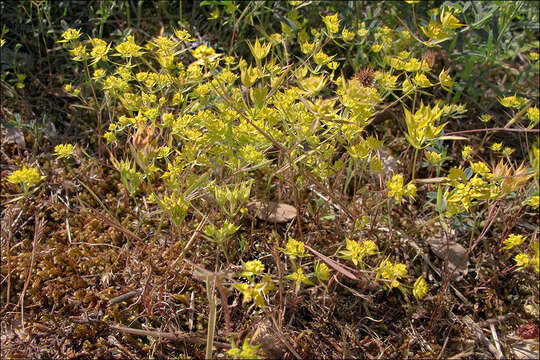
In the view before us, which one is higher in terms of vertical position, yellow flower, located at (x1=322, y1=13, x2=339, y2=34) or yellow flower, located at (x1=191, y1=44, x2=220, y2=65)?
yellow flower, located at (x1=191, y1=44, x2=220, y2=65)

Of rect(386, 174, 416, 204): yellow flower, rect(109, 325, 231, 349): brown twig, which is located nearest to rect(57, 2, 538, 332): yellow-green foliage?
rect(386, 174, 416, 204): yellow flower

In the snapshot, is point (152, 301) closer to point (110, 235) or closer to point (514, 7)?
→ point (110, 235)

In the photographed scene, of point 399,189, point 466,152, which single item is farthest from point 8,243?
point 466,152

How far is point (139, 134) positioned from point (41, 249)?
80cm

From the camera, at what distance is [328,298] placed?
68.4 inches

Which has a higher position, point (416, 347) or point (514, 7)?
point (514, 7)

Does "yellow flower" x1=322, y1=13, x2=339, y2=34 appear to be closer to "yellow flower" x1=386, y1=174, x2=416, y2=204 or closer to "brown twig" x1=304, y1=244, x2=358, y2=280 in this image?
"yellow flower" x1=386, y1=174, x2=416, y2=204

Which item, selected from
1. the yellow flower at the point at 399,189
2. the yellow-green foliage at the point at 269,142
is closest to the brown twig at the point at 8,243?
the yellow-green foliage at the point at 269,142

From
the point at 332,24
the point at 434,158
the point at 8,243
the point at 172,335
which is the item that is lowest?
the point at 172,335

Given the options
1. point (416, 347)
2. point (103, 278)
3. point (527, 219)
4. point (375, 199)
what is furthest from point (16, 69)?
point (527, 219)

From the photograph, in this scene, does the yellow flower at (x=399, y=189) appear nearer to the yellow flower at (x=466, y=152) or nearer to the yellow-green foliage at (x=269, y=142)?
the yellow-green foliage at (x=269, y=142)

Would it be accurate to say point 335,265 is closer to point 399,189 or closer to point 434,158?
point 399,189

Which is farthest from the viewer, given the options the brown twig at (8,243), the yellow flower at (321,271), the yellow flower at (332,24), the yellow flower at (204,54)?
the yellow flower at (332,24)

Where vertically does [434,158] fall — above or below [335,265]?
above
